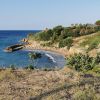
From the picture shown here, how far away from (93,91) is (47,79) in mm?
3105

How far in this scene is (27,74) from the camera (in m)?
18.2

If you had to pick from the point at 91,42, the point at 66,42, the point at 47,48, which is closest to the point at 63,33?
the point at 47,48

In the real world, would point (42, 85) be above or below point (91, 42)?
above

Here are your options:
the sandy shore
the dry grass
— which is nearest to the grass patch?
the sandy shore

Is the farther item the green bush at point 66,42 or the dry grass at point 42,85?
the green bush at point 66,42

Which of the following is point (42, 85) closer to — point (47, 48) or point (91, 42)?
point (91, 42)

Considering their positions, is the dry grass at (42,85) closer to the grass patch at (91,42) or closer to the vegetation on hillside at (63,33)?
the grass patch at (91,42)

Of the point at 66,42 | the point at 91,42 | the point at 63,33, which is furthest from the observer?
the point at 63,33

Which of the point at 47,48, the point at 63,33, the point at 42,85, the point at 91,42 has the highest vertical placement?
the point at 42,85

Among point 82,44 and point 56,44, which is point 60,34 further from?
point 82,44

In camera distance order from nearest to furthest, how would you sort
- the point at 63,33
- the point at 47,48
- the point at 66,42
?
1. the point at 66,42
2. the point at 47,48
3. the point at 63,33

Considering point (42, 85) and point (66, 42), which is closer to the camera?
point (42, 85)

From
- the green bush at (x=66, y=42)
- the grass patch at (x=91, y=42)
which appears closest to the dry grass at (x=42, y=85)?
the grass patch at (x=91, y=42)

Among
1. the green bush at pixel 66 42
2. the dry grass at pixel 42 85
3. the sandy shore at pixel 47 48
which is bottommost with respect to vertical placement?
the sandy shore at pixel 47 48
